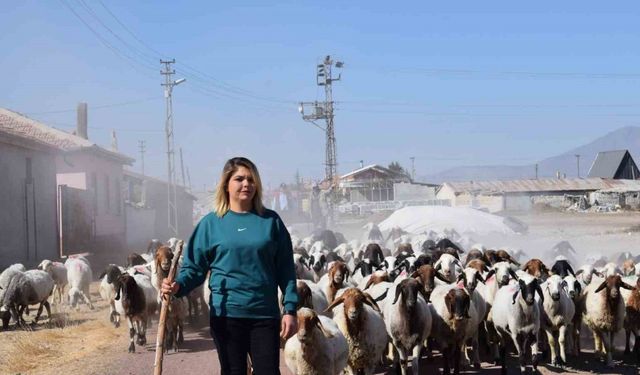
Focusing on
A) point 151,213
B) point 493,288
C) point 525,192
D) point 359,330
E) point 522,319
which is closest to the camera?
point 359,330

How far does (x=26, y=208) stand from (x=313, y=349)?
62.6 ft

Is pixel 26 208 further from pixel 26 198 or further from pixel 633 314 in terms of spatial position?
pixel 633 314

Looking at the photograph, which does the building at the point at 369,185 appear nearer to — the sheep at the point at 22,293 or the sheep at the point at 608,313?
the sheep at the point at 22,293

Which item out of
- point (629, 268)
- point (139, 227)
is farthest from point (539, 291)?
point (139, 227)

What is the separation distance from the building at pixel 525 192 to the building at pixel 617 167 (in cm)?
1482

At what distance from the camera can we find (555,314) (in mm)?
10406

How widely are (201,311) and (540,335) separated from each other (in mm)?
7402

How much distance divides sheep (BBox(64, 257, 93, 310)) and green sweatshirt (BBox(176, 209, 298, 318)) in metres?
13.6

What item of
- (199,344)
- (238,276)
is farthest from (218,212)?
(199,344)

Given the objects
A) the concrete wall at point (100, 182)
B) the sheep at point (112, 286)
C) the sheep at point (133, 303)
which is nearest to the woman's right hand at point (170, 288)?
the sheep at point (133, 303)

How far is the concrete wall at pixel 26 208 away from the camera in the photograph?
2181 centimetres

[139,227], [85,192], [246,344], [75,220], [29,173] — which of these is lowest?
[246,344]

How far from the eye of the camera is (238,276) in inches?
164

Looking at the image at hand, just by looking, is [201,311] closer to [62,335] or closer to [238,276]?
[62,335]
